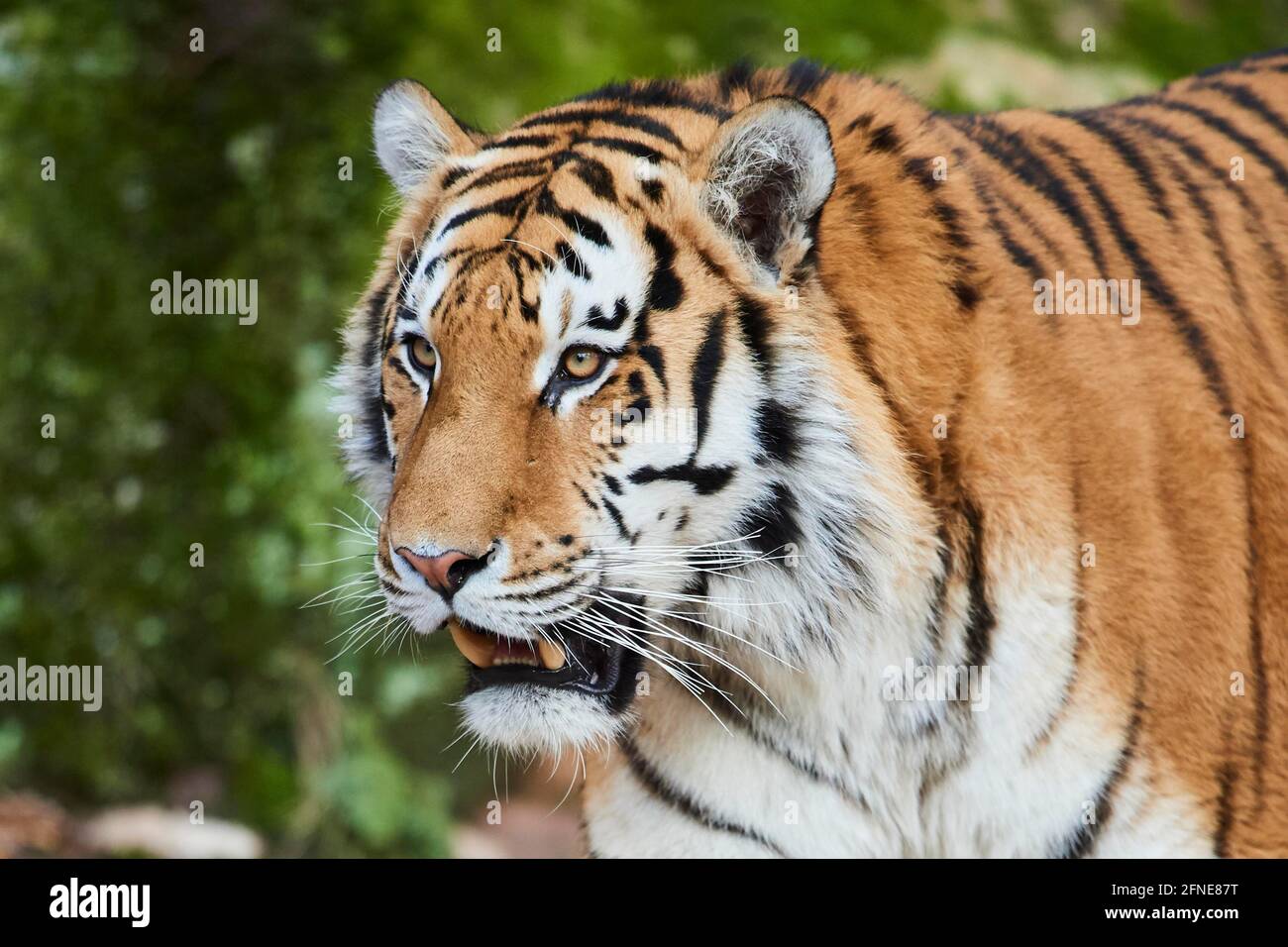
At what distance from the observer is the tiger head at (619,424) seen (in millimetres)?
1938

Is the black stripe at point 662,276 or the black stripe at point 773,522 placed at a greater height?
the black stripe at point 662,276

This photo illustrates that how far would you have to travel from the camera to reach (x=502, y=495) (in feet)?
6.27

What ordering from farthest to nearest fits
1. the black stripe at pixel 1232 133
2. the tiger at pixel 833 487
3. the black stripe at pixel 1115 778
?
the black stripe at pixel 1232 133, the black stripe at pixel 1115 778, the tiger at pixel 833 487

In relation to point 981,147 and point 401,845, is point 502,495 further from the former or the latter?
point 401,845

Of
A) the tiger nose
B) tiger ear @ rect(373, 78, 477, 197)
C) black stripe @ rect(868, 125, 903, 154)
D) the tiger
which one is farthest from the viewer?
tiger ear @ rect(373, 78, 477, 197)

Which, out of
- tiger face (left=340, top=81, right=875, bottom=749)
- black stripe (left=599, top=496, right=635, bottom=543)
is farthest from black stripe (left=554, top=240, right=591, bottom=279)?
black stripe (left=599, top=496, right=635, bottom=543)

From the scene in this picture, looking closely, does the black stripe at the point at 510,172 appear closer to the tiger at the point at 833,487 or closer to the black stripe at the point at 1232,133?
the tiger at the point at 833,487

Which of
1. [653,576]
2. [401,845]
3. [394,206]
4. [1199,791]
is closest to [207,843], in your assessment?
[401,845]

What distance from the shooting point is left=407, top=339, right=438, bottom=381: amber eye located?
2.10 metres

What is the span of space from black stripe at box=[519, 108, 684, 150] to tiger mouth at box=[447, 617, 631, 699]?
782 mm

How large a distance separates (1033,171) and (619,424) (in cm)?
90

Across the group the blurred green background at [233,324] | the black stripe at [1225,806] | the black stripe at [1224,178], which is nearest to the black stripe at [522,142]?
the black stripe at [1224,178]

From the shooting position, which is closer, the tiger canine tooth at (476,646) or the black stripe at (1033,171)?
the tiger canine tooth at (476,646)

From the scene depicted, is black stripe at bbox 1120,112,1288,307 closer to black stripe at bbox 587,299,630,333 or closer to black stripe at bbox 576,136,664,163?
black stripe at bbox 576,136,664,163
